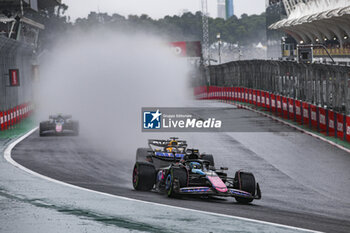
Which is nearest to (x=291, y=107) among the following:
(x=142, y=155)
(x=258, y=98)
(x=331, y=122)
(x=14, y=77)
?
(x=331, y=122)

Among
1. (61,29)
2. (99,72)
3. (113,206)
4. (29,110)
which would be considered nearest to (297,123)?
(29,110)

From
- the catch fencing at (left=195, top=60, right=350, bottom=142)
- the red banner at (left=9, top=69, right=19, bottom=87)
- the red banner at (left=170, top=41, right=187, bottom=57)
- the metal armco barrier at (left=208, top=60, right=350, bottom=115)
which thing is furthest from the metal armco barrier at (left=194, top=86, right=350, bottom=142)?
the red banner at (left=170, top=41, right=187, bottom=57)

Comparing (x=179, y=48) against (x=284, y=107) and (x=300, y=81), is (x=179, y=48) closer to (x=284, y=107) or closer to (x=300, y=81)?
(x=284, y=107)

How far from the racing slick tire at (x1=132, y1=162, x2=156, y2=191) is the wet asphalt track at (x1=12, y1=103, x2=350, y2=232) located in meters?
0.30

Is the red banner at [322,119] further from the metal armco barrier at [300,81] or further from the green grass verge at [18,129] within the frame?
the green grass verge at [18,129]

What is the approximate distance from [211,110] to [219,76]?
72.6ft

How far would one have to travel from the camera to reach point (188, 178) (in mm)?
13016

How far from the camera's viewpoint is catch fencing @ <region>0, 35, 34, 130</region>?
115 ft

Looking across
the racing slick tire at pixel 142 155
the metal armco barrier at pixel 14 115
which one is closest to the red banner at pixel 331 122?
the racing slick tire at pixel 142 155

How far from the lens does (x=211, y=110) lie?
138ft

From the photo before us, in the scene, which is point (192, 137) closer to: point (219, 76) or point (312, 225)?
point (312, 225)

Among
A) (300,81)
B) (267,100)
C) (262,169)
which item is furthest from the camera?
(267,100)

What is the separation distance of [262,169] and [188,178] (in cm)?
603

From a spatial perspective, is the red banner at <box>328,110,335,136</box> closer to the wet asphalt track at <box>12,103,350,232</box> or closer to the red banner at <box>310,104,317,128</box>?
the wet asphalt track at <box>12,103,350,232</box>
